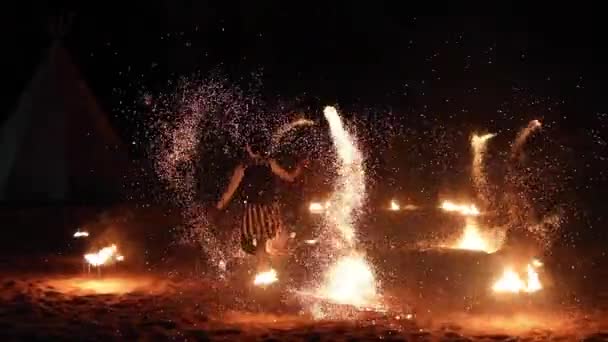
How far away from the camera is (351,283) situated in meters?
8.66

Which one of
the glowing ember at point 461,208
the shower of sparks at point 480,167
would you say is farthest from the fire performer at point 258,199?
the shower of sparks at point 480,167

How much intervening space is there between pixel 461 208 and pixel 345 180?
4.59m

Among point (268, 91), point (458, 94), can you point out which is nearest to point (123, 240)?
point (268, 91)

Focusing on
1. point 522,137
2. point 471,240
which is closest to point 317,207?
point 471,240

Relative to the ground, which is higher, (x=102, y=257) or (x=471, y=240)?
(x=471, y=240)

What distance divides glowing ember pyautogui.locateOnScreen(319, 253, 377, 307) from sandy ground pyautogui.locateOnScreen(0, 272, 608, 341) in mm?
348

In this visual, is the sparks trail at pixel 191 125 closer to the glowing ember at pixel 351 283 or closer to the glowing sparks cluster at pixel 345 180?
the glowing sparks cluster at pixel 345 180

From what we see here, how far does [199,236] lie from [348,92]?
23.6ft

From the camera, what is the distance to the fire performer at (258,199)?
8102mm

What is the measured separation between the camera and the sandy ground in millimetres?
6215

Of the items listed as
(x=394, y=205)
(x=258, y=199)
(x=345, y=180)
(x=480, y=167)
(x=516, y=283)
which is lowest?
(x=516, y=283)

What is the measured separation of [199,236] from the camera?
12570mm

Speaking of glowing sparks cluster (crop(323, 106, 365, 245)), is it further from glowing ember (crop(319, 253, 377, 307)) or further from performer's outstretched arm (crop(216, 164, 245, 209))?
performer's outstretched arm (crop(216, 164, 245, 209))

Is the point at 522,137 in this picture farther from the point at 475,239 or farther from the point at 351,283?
the point at 351,283
